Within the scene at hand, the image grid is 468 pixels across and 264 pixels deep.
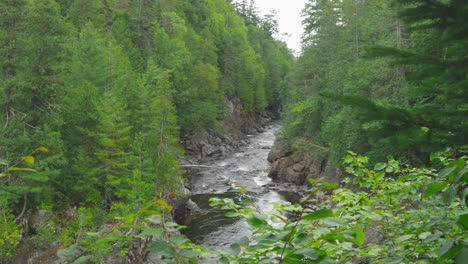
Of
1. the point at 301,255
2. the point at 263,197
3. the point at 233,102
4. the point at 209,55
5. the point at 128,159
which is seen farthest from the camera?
the point at 233,102

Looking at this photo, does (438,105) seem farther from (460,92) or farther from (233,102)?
(233,102)

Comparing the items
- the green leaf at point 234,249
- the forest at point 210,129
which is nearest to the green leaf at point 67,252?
the forest at point 210,129

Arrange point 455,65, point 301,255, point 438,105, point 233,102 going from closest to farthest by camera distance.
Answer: point 301,255 → point 455,65 → point 438,105 → point 233,102

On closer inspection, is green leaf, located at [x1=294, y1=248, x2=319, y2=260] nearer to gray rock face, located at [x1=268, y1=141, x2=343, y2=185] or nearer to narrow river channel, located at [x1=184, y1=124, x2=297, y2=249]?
narrow river channel, located at [x1=184, y1=124, x2=297, y2=249]

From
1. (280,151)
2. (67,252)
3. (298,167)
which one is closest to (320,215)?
(67,252)

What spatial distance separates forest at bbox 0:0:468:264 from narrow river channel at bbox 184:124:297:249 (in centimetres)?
277

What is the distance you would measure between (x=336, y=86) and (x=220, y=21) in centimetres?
4178

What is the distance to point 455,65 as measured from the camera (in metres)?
1.96

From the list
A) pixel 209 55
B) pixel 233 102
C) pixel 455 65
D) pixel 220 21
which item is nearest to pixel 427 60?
pixel 455 65

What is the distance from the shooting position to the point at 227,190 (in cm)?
1233

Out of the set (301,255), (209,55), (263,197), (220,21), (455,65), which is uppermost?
(220,21)

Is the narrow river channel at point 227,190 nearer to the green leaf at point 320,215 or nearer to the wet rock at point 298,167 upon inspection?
the wet rock at point 298,167

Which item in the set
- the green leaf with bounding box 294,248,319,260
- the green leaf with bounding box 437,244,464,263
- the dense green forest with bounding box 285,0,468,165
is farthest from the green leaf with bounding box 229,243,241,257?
the dense green forest with bounding box 285,0,468,165

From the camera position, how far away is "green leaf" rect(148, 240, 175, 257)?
4.26 feet
